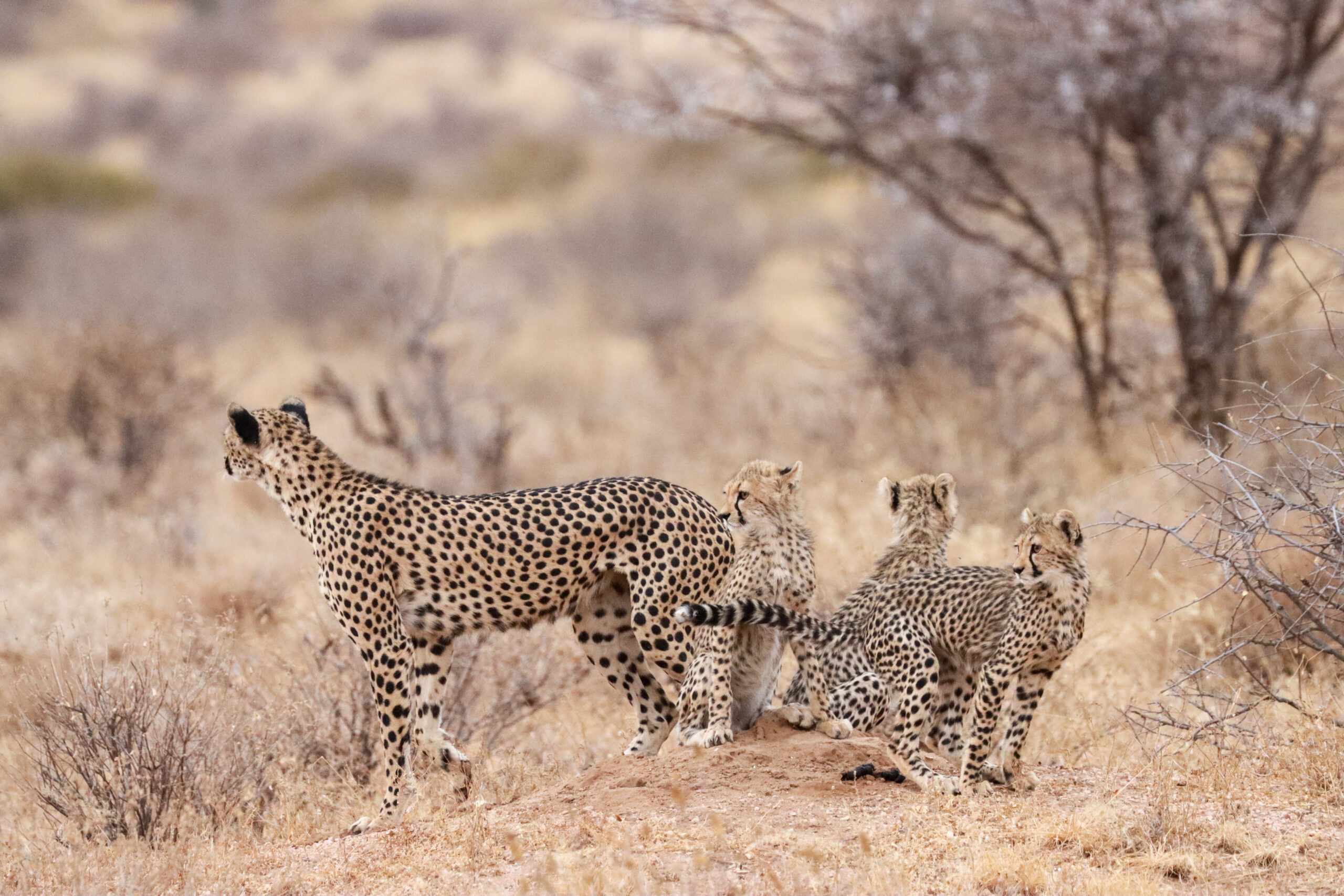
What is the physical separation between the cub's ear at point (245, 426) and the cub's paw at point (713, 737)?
5.82 feet

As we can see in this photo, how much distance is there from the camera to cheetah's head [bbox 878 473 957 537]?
572cm

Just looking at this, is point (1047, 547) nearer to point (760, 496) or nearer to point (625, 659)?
point (760, 496)

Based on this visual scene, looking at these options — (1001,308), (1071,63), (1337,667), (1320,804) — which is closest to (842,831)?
(1320,804)

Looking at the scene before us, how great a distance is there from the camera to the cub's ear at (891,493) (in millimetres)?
5738

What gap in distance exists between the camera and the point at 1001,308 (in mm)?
12734

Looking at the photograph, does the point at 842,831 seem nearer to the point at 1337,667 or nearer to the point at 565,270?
the point at 1337,667

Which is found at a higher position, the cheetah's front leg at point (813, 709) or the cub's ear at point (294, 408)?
the cub's ear at point (294, 408)

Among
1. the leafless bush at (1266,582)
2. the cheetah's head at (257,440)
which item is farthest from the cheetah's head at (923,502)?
the cheetah's head at (257,440)

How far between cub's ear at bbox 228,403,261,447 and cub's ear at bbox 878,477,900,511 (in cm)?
214

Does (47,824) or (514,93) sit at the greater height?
(514,93)

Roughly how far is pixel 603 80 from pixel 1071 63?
3046mm

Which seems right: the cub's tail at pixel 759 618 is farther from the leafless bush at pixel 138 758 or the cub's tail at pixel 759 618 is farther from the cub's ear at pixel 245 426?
the leafless bush at pixel 138 758

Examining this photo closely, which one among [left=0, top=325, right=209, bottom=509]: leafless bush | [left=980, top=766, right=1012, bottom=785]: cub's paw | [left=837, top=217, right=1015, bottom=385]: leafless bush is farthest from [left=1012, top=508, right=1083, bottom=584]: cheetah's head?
[left=0, top=325, right=209, bottom=509]: leafless bush

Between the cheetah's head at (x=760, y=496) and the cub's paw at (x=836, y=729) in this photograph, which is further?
the cheetah's head at (x=760, y=496)
